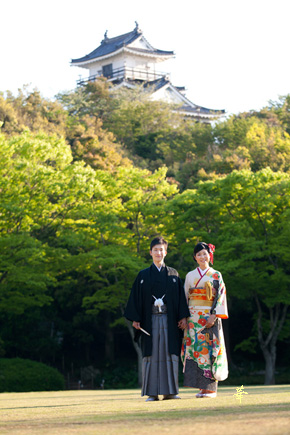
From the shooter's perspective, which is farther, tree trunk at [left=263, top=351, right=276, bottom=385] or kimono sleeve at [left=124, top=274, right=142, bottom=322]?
tree trunk at [left=263, top=351, right=276, bottom=385]

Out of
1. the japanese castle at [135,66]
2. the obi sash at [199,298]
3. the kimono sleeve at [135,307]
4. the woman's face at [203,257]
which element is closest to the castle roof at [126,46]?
the japanese castle at [135,66]

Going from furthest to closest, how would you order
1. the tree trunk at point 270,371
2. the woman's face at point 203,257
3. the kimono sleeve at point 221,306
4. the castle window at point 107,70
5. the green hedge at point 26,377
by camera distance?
the castle window at point 107,70 → the tree trunk at point 270,371 → the green hedge at point 26,377 → the woman's face at point 203,257 → the kimono sleeve at point 221,306

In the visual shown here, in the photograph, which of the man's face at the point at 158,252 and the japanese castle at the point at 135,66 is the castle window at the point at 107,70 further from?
the man's face at the point at 158,252

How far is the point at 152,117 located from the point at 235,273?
16216 mm

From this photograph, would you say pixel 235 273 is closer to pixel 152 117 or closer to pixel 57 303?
pixel 57 303

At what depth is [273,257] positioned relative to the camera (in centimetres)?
2125

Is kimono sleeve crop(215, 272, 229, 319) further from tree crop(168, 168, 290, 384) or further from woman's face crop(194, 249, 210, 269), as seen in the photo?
tree crop(168, 168, 290, 384)

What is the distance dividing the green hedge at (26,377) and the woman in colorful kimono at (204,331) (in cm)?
1052

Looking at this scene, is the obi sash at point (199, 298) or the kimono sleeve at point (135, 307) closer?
the kimono sleeve at point (135, 307)

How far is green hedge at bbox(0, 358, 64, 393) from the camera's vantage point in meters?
16.7

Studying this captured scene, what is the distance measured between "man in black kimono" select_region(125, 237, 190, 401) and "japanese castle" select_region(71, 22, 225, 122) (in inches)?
1406

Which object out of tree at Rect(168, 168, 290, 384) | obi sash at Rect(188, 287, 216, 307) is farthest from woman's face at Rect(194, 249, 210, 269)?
tree at Rect(168, 168, 290, 384)

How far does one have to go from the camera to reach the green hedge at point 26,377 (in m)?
16.7

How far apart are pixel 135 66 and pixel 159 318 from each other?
1630 inches
